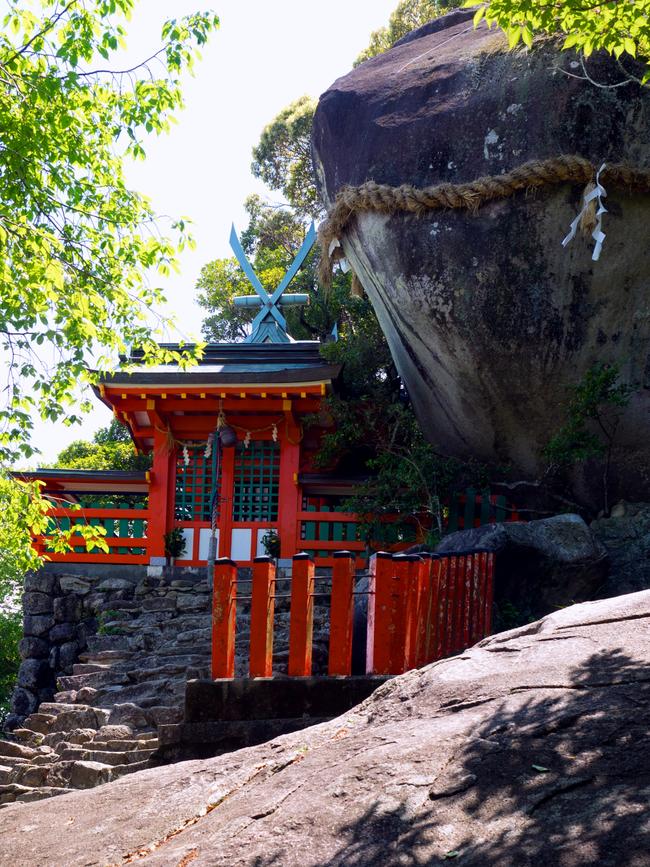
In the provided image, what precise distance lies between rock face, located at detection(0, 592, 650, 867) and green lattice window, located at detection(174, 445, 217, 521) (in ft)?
29.5

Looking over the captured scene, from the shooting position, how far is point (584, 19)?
680 cm

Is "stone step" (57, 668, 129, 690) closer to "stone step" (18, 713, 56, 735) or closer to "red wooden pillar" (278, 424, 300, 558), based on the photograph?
"stone step" (18, 713, 56, 735)

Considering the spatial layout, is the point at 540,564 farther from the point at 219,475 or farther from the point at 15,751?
the point at 219,475

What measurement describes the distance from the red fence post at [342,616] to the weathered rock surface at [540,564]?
3.43m

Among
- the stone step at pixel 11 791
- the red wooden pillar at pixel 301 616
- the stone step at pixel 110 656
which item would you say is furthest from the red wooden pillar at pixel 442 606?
the stone step at pixel 110 656

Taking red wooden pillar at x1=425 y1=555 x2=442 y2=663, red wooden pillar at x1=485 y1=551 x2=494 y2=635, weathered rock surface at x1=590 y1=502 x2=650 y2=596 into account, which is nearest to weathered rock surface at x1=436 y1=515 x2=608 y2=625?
weathered rock surface at x1=590 y1=502 x2=650 y2=596

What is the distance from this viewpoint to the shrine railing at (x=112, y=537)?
1451 centimetres

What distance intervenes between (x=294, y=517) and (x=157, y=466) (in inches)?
85.3

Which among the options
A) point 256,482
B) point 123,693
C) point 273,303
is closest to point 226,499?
point 256,482

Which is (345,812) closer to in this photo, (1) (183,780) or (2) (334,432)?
(1) (183,780)

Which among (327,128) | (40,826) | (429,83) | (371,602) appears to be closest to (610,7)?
(371,602)

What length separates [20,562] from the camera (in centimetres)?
927

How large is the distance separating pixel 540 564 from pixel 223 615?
14.7ft

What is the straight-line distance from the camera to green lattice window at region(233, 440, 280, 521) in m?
15.1
